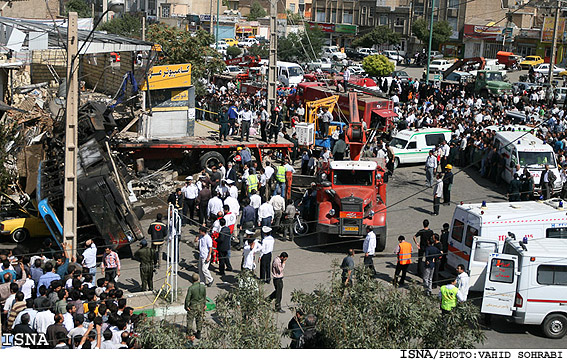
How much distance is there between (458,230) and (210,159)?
1036cm

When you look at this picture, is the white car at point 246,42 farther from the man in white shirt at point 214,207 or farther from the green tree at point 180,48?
the man in white shirt at point 214,207

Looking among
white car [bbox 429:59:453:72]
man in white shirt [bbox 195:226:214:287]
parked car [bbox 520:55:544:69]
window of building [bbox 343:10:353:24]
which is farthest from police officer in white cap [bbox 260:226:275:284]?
window of building [bbox 343:10:353:24]

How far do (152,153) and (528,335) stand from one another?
14149mm

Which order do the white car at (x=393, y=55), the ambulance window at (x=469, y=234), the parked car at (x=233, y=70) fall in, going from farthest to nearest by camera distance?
the white car at (x=393, y=55)
the parked car at (x=233, y=70)
the ambulance window at (x=469, y=234)

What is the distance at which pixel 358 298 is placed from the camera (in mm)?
9195

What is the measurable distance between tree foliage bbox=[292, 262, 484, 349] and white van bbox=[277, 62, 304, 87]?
36.4 metres

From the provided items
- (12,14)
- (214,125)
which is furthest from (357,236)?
(12,14)

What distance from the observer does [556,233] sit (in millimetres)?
16250

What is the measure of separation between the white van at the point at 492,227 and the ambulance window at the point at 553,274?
1582 mm

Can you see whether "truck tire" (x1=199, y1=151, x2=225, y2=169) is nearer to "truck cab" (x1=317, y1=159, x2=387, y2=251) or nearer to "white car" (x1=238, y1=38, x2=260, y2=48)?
"truck cab" (x1=317, y1=159, x2=387, y2=251)

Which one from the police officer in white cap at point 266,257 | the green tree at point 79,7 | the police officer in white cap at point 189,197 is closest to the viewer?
the police officer in white cap at point 266,257

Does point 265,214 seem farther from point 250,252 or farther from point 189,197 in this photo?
point 250,252

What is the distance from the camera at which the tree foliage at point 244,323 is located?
8.74m

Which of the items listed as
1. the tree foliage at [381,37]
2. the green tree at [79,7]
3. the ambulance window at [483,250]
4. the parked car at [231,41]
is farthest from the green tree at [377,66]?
the green tree at [79,7]
